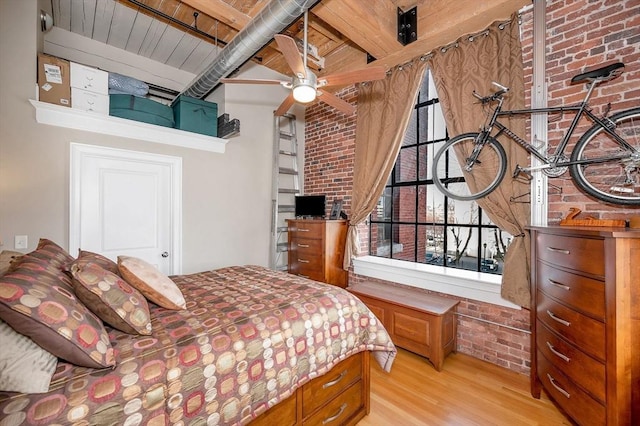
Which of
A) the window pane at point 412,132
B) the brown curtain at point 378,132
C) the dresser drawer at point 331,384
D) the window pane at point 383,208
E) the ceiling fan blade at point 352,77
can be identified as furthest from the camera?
the window pane at point 383,208

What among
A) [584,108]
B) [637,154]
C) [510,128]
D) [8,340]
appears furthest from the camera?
[510,128]

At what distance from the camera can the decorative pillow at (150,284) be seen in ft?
4.73

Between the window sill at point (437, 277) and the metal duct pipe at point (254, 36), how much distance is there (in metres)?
2.59

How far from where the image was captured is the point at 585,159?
1914 mm

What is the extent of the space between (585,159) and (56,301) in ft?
10.1

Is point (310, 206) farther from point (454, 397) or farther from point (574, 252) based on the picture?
point (574, 252)

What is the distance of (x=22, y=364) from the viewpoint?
2.72 feet

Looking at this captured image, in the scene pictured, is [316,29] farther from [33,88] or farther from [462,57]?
[33,88]

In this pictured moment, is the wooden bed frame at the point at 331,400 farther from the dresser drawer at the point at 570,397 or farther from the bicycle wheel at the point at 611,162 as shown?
the bicycle wheel at the point at 611,162

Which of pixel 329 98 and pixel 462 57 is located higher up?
pixel 462 57

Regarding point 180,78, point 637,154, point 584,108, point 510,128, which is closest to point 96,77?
point 180,78

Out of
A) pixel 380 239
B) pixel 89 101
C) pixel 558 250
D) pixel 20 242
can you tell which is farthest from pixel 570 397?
pixel 89 101

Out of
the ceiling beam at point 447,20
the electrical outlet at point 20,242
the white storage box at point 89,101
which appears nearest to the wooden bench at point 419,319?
the ceiling beam at point 447,20

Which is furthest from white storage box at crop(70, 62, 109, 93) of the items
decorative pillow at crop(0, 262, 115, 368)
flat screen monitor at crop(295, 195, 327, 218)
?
flat screen monitor at crop(295, 195, 327, 218)
